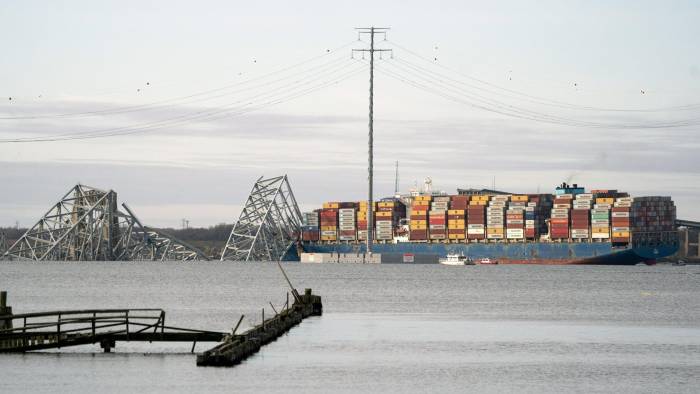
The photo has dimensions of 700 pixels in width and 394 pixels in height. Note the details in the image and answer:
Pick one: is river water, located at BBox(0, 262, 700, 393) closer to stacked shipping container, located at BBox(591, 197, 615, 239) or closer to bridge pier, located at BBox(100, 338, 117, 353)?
bridge pier, located at BBox(100, 338, 117, 353)

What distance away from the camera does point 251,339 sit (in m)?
44.0

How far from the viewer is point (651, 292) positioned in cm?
10625

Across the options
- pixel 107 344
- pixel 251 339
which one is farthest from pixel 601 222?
pixel 107 344

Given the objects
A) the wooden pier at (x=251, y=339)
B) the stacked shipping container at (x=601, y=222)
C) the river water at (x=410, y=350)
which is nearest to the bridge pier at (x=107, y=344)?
the river water at (x=410, y=350)

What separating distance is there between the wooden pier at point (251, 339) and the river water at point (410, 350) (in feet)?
1.47

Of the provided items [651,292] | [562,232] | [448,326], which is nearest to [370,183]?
[562,232]

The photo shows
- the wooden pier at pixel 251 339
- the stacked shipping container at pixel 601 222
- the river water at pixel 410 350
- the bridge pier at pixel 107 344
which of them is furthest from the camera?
the stacked shipping container at pixel 601 222

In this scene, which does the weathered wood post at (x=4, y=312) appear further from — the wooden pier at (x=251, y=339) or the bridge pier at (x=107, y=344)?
the wooden pier at (x=251, y=339)

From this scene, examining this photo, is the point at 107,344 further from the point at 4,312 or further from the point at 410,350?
the point at 410,350

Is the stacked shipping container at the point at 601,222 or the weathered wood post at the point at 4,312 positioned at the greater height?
the stacked shipping container at the point at 601,222

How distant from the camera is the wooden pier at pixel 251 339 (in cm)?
3972

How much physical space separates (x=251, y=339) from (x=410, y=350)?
7.25m

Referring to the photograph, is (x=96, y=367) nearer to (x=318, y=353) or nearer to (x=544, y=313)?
(x=318, y=353)

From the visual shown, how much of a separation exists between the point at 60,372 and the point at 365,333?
1958 centimetres
